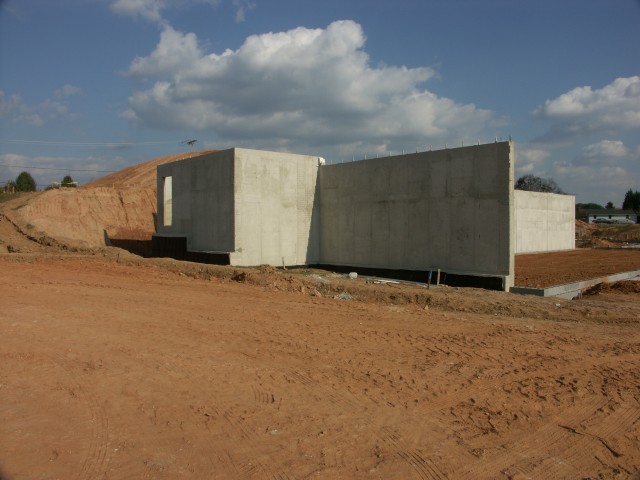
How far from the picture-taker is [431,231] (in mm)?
16359

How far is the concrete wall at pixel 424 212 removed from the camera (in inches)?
569

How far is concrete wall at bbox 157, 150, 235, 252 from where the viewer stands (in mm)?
19219

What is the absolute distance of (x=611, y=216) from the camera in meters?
87.9

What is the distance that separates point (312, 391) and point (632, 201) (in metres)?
112

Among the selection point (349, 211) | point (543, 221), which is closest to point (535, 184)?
point (543, 221)

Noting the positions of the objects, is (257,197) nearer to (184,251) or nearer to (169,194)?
(184,251)

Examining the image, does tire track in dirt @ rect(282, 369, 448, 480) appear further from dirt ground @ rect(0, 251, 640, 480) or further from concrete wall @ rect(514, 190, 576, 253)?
concrete wall @ rect(514, 190, 576, 253)

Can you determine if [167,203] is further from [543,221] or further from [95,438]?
[543,221]

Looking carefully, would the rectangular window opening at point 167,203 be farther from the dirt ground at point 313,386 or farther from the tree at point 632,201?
the tree at point 632,201

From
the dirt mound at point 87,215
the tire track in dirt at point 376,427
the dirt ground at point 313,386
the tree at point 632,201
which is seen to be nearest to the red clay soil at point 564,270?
the dirt ground at point 313,386

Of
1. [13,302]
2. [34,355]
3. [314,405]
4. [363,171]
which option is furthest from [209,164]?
[314,405]

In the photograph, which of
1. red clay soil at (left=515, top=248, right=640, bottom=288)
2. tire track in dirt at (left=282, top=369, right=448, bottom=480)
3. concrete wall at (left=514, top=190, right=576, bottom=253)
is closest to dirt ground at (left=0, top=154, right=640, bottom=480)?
tire track in dirt at (left=282, top=369, right=448, bottom=480)

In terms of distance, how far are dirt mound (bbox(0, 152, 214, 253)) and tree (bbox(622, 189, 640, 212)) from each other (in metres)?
96.1

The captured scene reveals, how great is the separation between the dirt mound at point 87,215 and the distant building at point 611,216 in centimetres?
7982
